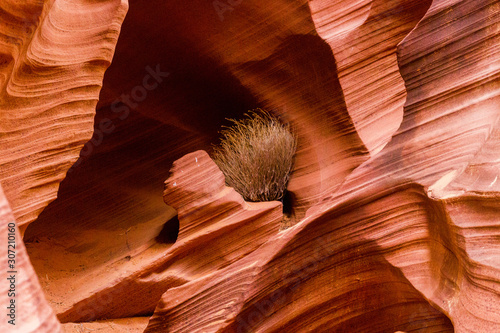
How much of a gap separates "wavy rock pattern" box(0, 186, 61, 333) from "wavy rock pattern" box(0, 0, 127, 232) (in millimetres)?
1478

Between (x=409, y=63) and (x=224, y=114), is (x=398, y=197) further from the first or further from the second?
(x=224, y=114)

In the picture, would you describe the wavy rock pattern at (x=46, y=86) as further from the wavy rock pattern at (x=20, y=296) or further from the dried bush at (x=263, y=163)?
the wavy rock pattern at (x=20, y=296)

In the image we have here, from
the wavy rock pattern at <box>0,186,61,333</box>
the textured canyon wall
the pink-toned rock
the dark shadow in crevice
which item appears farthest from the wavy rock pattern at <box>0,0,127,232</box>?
the wavy rock pattern at <box>0,186,61,333</box>

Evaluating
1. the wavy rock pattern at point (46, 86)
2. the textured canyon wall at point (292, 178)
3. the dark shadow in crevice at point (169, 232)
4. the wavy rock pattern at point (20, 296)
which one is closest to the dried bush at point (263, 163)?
the textured canyon wall at point (292, 178)

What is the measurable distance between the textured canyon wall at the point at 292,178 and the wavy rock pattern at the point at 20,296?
143 centimetres

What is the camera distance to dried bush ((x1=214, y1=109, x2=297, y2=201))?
3.36 meters

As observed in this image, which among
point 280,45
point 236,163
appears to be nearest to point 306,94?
point 280,45

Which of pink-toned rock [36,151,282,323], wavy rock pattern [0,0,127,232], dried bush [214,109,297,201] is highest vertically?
wavy rock pattern [0,0,127,232]

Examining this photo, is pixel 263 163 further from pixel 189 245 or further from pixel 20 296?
pixel 20 296

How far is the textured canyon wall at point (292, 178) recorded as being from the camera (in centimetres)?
211

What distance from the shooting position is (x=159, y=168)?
13.3 feet

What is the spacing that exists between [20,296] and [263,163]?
2606 mm

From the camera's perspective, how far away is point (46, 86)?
239 cm

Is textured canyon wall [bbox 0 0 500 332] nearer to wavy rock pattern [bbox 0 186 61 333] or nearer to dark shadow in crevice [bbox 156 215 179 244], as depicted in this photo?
dark shadow in crevice [bbox 156 215 179 244]
